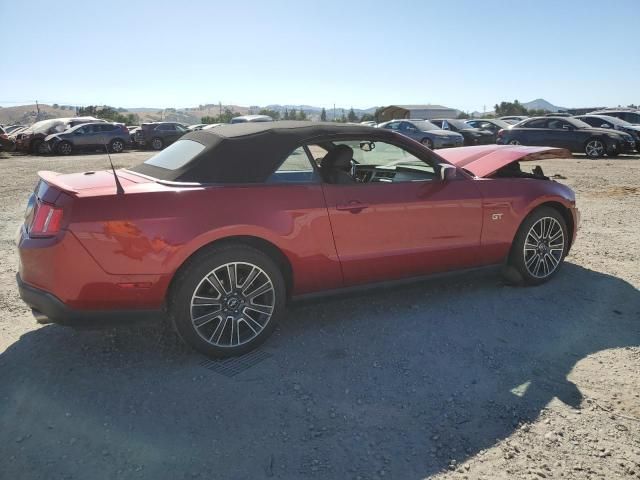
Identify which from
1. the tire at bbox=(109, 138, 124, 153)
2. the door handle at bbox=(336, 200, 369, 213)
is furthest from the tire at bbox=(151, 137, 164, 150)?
the door handle at bbox=(336, 200, 369, 213)

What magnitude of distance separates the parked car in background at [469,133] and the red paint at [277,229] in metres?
17.9

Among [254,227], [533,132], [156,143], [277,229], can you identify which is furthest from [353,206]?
[156,143]

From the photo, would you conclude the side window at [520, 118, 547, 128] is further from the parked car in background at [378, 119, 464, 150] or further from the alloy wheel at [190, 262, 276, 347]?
the alloy wheel at [190, 262, 276, 347]

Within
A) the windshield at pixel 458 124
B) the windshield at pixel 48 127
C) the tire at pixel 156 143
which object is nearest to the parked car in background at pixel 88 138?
the windshield at pixel 48 127

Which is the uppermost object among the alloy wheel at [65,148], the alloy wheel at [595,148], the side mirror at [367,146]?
the side mirror at [367,146]

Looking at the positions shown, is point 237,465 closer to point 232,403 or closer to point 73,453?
point 232,403

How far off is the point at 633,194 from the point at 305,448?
915 cm

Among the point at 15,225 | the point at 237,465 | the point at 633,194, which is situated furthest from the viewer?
the point at 633,194

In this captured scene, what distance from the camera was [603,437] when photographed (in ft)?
8.31

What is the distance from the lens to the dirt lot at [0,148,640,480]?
2.37 meters

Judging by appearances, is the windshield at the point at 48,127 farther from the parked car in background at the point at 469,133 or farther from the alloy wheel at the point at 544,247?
the alloy wheel at the point at 544,247

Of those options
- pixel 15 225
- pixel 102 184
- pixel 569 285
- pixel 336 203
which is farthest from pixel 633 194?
pixel 15 225

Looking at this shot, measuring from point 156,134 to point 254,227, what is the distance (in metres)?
24.4

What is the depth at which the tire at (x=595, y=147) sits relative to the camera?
16.1 meters
